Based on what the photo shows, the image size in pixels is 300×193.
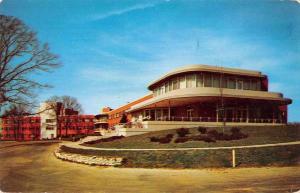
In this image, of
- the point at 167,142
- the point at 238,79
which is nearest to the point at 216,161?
the point at 167,142

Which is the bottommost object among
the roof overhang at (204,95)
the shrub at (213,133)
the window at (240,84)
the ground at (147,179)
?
the ground at (147,179)

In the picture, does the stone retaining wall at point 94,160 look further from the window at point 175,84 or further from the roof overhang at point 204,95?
the window at point 175,84

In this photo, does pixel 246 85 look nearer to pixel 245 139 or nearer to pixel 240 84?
pixel 240 84

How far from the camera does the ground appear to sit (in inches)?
559

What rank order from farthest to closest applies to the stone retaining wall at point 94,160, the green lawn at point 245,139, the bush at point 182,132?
the bush at point 182,132 < the stone retaining wall at point 94,160 < the green lawn at point 245,139

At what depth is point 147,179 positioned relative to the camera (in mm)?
15820

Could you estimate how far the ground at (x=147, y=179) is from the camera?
46.6ft

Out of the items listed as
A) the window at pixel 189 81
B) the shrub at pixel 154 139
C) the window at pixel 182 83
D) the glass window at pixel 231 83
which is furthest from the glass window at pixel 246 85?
the shrub at pixel 154 139

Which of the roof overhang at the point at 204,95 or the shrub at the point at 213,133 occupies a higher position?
the roof overhang at the point at 204,95

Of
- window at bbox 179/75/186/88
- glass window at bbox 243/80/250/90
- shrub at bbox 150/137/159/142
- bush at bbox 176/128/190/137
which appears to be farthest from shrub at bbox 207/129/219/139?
glass window at bbox 243/80/250/90

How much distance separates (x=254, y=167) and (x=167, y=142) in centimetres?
640

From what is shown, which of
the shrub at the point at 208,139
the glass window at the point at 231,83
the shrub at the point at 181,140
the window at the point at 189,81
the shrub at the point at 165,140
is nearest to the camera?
the shrub at the point at 208,139

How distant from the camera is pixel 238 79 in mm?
29141

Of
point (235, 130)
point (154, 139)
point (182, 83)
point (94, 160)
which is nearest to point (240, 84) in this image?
point (182, 83)
